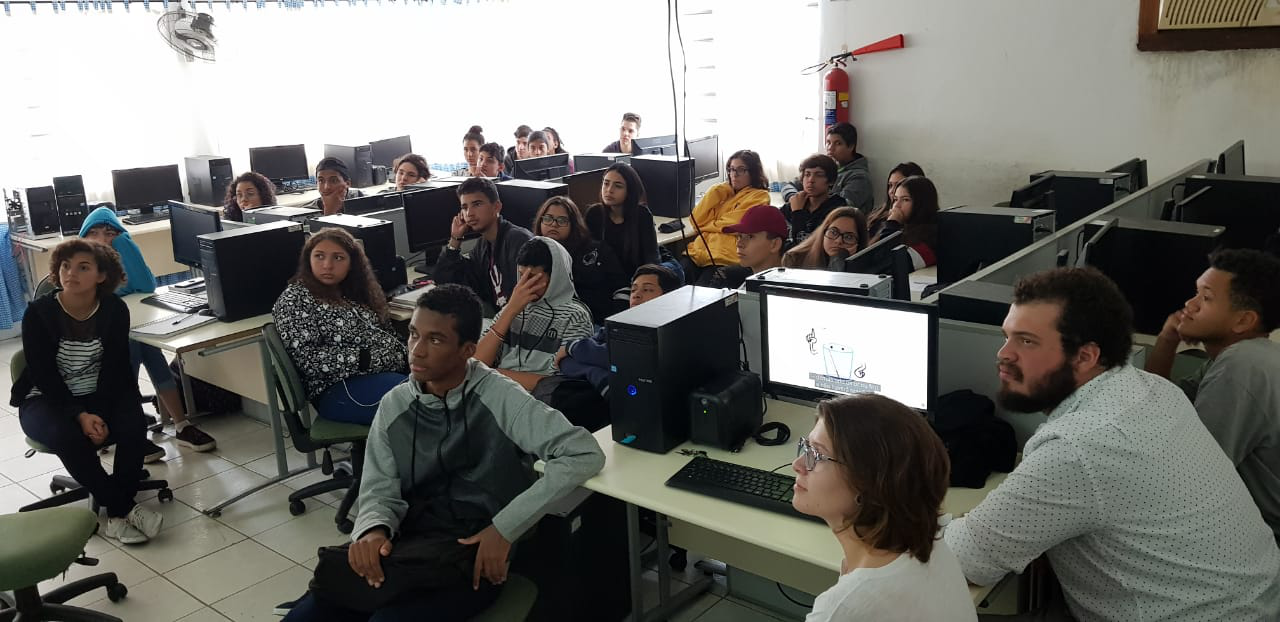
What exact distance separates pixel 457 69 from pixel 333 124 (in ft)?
4.86

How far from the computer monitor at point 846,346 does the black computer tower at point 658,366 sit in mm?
178

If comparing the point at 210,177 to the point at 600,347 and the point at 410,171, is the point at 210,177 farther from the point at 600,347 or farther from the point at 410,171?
the point at 600,347

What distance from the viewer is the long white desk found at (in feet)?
7.04

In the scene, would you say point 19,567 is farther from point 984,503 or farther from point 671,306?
point 984,503

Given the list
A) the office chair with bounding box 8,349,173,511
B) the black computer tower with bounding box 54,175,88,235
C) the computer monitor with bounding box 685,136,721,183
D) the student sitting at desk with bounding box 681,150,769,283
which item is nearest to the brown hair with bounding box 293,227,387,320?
the office chair with bounding box 8,349,173,511

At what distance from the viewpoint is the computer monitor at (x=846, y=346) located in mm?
2455

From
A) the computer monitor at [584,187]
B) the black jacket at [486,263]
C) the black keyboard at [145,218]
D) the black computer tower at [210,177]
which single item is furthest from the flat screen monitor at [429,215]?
the black keyboard at [145,218]

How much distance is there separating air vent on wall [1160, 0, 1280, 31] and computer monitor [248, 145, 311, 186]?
250 inches

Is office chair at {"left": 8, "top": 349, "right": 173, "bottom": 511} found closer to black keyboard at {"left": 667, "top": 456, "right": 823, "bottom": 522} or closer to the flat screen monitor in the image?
the flat screen monitor

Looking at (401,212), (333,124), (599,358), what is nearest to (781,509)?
(599,358)

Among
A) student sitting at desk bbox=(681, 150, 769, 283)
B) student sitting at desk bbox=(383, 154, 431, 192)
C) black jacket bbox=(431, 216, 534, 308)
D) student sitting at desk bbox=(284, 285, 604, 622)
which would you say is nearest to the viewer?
student sitting at desk bbox=(284, 285, 604, 622)

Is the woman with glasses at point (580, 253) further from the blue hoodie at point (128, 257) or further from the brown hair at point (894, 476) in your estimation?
the brown hair at point (894, 476)

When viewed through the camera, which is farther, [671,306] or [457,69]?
[457,69]

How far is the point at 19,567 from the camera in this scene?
2.71 m
